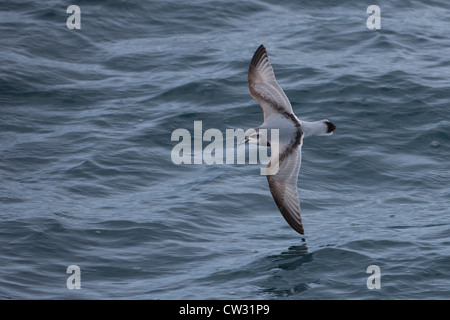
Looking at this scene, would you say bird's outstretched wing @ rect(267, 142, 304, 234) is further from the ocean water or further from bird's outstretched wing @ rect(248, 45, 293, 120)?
bird's outstretched wing @ rect(248, 45, 293, 120)

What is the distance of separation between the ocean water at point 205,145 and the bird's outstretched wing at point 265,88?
2005 millimetres

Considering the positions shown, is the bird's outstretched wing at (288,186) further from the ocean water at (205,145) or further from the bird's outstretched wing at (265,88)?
the bird's outstretched wing at (265,88)

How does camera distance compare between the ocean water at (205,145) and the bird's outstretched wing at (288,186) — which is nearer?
the ocean water at (205,145)

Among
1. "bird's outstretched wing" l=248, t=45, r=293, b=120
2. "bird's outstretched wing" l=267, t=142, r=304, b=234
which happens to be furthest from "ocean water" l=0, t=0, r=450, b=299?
"bird's outstretched wing" l=248, t=45, r=293, b=120

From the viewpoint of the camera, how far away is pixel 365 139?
16719 mm

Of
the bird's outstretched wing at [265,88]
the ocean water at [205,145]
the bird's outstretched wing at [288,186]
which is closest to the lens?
the ocean water at [205,145]

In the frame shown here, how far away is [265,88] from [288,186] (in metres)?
2.01

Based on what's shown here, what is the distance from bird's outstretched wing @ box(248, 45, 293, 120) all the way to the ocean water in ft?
6.58

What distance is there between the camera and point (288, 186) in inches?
529

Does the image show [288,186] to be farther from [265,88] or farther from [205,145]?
[205,145]

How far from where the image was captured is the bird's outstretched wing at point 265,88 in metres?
14.0

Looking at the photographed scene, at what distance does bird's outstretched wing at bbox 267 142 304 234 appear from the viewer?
1330cm

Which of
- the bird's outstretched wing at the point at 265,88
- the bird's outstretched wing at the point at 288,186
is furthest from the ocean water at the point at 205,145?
the bird's outstretched wing at the point at 265,88

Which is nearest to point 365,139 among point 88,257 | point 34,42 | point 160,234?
point 160,234
